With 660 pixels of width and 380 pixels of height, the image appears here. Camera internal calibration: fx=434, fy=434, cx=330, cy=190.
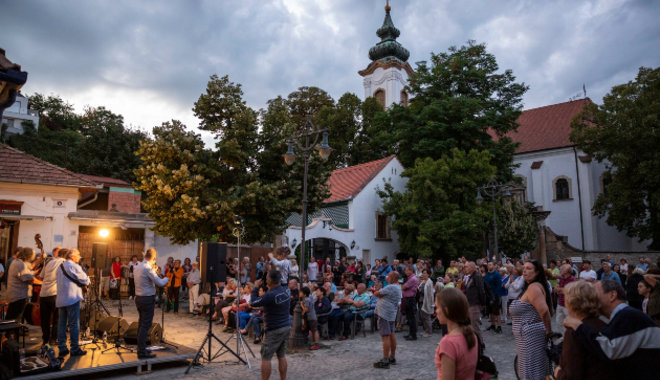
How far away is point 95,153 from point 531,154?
38.4m

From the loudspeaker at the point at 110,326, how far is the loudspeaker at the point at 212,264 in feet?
10.5

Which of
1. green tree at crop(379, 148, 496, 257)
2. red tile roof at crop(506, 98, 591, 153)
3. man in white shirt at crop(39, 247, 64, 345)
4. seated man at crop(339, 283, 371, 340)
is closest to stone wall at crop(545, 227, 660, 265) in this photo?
green tree at crop(379, 148, 496, 257)

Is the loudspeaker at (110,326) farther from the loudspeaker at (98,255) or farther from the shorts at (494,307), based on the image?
the shorts at (494,307)

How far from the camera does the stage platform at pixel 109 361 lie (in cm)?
709

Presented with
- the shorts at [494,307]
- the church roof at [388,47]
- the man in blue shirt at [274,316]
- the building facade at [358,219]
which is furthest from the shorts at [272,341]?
the church roof at [388,47]

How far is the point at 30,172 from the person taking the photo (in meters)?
16.5

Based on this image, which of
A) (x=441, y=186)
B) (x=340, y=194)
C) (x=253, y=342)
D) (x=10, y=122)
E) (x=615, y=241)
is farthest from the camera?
(x=10, y=122)

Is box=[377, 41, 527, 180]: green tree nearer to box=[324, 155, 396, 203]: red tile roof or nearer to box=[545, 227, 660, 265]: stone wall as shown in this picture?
box=[324, 155, 396, 203]: red tile roof

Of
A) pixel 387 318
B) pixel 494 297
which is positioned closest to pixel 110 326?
pixel 387 318

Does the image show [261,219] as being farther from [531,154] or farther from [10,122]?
[10,122]

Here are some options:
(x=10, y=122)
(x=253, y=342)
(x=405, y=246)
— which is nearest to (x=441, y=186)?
(x=405, y=246)

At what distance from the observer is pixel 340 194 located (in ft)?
90.9

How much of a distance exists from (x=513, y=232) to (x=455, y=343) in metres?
26.8

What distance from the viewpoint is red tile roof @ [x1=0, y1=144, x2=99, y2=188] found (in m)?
16.0
